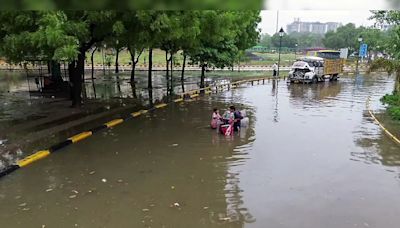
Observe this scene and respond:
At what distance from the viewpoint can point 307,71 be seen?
33.4 m

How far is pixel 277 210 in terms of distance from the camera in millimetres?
7598

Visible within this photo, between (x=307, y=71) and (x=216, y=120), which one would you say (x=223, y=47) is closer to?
(x=307, y=71)

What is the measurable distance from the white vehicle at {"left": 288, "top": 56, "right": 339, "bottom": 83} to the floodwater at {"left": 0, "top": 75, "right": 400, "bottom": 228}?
1800cm

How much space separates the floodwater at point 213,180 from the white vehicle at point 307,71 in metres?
18.0

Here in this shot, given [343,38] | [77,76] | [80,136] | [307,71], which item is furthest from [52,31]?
[343,38]

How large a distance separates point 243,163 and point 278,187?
189 cm

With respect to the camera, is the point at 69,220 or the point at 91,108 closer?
the point at 69,220

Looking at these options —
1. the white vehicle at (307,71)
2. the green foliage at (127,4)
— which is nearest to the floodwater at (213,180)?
the green foliage at (127,4)

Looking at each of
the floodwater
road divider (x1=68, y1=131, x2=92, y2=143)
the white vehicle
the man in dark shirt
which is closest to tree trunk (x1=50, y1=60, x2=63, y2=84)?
road divider (x1=68, y1=131, x2=92, y2=143)

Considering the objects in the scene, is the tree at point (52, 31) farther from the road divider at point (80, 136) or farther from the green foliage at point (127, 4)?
the green foliage at point (127, 4)

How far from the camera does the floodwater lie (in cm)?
732

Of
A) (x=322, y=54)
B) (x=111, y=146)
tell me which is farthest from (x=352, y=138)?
(x=322, y=54)

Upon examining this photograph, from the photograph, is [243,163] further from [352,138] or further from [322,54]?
[322,54]

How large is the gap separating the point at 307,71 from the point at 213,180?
86.0ft
